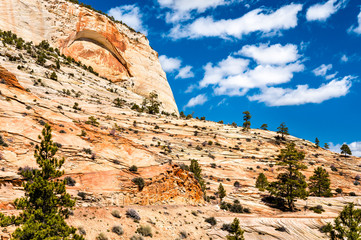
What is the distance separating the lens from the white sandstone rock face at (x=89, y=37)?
269 ft

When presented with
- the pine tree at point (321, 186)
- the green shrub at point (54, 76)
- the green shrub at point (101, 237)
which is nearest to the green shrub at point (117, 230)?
the green shrub at point (101, 237)

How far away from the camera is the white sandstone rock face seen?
82.0 meters

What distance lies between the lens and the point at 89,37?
317ft

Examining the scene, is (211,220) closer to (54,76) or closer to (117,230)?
(117,230)

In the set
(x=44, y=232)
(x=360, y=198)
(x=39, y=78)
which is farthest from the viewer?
(x=39, y=78)

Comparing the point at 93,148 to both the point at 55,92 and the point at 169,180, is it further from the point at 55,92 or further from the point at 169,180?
the point at 55,92

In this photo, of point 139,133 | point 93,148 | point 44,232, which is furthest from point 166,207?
point 139,133

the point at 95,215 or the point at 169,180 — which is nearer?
the point at 95,215

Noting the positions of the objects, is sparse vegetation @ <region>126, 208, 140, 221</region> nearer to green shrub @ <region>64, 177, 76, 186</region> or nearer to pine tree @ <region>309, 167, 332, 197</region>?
green shrub @ <region>64, 177, 76, 186</region>

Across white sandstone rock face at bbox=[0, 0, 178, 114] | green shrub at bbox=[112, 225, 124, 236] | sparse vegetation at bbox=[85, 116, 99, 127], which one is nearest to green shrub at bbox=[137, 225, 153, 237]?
green shrub at bbox=[112, 225, 124, 236]

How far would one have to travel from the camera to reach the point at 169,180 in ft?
97.0

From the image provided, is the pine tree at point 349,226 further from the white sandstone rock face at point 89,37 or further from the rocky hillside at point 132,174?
the white sandstone rock face at point 89,37

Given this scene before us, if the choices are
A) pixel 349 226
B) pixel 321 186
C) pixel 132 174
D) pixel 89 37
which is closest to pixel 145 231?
pixel 132 174

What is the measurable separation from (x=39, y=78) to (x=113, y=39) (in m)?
53.4
